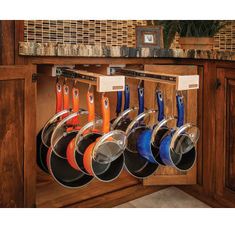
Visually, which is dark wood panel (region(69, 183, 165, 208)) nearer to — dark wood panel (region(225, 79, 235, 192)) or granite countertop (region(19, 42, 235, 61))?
dark wood panel (region(225, 79, 235, 192))

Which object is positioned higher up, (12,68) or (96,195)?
(12,68)

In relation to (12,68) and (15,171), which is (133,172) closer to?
(15,171)

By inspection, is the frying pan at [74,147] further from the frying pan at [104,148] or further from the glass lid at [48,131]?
the glass lid at [48,131]

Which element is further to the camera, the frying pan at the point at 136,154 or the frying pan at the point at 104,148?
the frying pan at the point at 136,154

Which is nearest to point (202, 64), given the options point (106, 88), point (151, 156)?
point (151, 156)

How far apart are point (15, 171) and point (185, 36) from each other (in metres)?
1.18

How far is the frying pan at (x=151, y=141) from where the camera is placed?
1.76m

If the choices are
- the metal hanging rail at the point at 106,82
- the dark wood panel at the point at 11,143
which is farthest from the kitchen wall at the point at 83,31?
the metal hanging rail at the point at 106,82

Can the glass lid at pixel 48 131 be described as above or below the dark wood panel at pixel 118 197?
above

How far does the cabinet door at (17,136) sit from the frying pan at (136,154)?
41cm

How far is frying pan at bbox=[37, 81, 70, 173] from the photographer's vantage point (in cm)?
177

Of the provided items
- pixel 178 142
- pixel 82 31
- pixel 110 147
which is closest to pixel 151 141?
pixel 178 142

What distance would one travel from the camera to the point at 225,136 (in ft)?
6.54

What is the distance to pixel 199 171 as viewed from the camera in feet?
7.13
